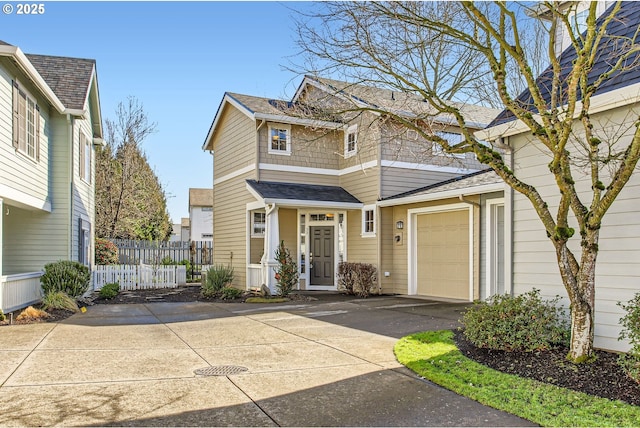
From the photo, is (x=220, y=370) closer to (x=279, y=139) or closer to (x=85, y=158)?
(x=279, y=139)

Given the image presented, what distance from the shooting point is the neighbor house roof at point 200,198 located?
4297cm

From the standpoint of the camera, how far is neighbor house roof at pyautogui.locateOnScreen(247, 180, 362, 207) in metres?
14.4

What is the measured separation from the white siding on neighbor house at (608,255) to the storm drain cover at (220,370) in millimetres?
4461

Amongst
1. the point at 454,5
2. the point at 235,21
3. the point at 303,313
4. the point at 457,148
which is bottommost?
the point at 303,313

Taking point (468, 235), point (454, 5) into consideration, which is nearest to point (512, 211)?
point (454, 5)

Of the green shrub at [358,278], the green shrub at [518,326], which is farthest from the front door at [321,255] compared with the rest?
the green shrub at [518,326]

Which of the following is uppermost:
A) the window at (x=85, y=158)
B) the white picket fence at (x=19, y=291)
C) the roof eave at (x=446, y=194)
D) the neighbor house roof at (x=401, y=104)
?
the neighbor house roof at (x=401, y=104)

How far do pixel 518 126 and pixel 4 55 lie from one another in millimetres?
9133

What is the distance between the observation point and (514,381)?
5.33 meters

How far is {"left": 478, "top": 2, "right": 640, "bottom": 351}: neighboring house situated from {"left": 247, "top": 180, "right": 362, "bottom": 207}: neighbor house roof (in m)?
7.02

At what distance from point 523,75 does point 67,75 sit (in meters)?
12.3

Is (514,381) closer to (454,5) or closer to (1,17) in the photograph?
(454,5)

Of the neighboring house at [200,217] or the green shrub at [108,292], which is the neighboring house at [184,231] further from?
the green shrub at [108,292]

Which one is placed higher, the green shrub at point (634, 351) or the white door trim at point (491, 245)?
the white door trim at point (491, 245)
